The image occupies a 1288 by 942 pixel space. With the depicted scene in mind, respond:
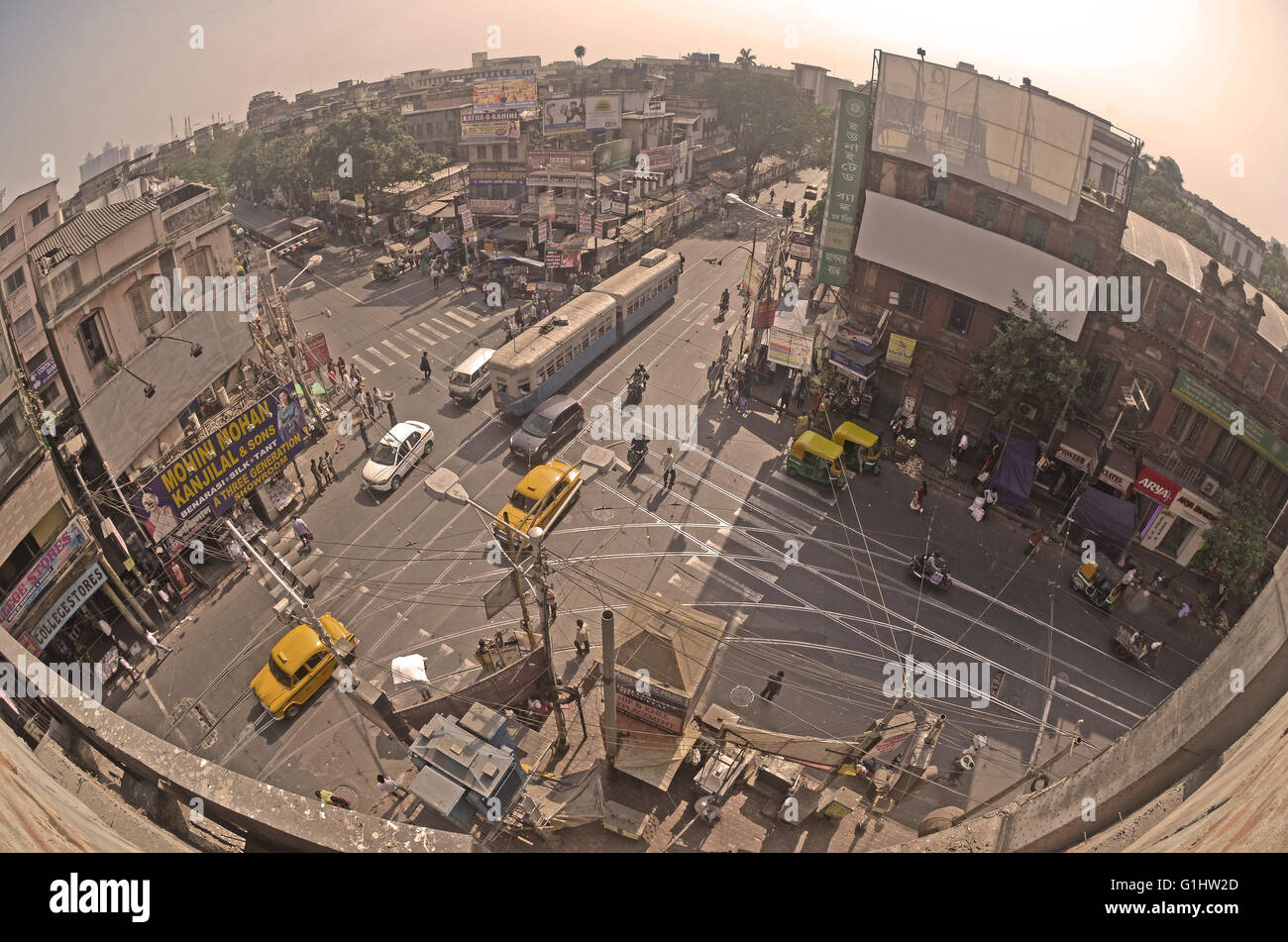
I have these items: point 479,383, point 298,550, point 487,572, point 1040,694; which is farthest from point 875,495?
point 298,550

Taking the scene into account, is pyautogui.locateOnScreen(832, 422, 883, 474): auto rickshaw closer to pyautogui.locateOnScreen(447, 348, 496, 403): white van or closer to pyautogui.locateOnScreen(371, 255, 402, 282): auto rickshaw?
pyautogui.locateOnScreen(447, 348, 496, 403): white van

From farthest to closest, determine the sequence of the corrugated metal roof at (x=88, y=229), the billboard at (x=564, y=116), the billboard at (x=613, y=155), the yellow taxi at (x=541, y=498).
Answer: the billboard at (x=613, y=155)
the billboard at (x=564, y=116)
the yellow taxi at (x=541, y=498)
the corrugated metal roof at (x=88, y=229)

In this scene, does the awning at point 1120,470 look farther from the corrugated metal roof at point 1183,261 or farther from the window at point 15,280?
the window at point 15,280

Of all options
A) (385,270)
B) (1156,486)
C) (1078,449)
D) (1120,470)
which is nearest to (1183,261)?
(1078,449)

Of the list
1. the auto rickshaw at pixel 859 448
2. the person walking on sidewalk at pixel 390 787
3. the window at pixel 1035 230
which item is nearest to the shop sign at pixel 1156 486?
the auto rickshaw at pixel 859 448

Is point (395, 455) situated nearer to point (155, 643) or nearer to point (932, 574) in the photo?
point (155, 643)

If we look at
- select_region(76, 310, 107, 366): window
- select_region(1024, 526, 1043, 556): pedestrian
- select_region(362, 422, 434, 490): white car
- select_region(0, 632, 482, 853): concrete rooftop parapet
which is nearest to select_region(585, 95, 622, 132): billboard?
select_region(362, 422, 434, 490): white car
